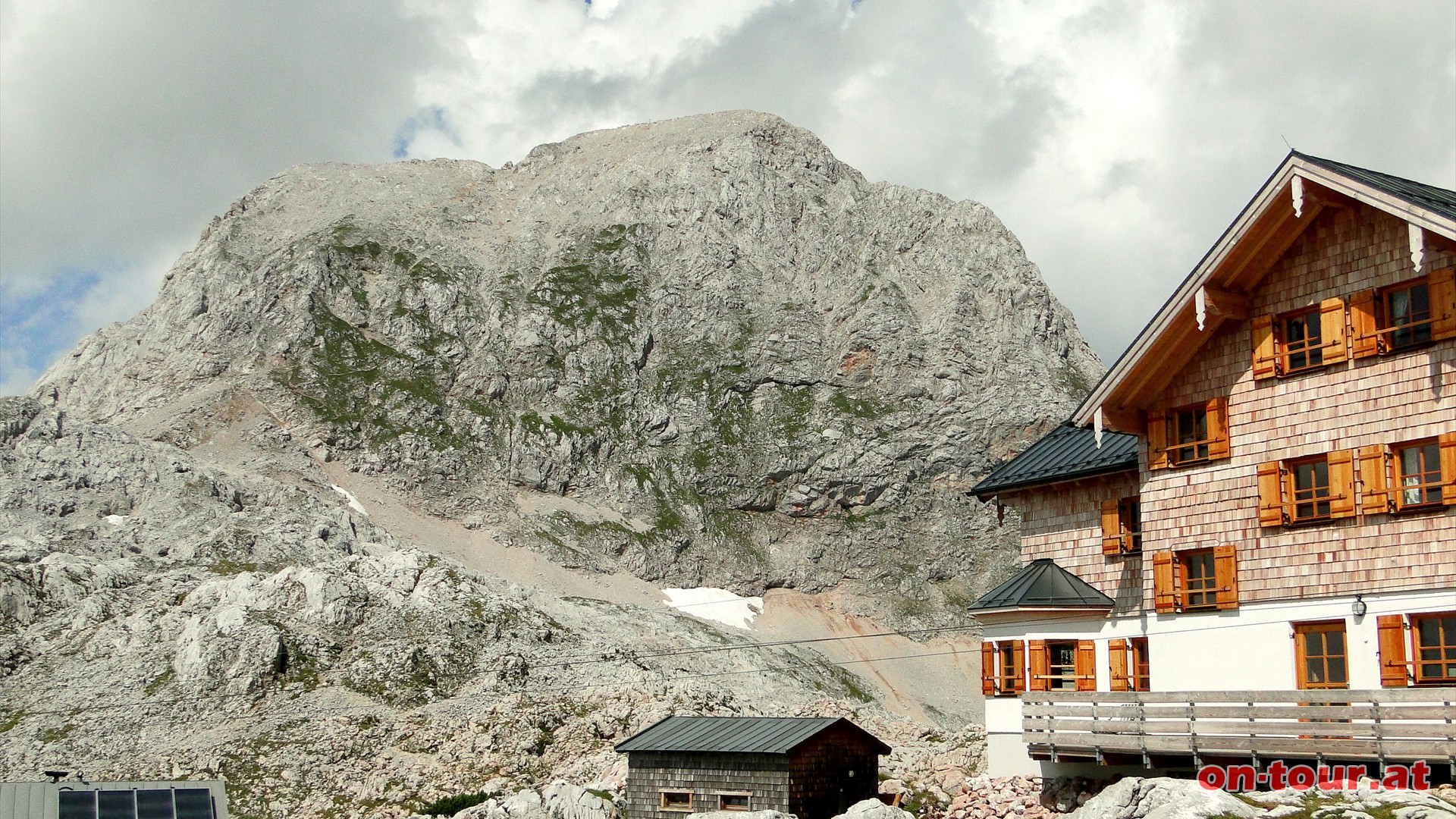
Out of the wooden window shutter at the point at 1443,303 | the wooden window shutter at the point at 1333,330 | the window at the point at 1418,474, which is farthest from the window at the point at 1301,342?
the window at the point at 1418,474

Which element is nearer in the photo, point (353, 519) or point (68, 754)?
point (68, 754)

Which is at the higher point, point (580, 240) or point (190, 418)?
point (580, 240)

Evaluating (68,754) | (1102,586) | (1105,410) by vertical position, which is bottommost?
(68,754)

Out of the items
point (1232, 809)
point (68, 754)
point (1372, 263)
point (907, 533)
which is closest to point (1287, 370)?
point (1372, 263)

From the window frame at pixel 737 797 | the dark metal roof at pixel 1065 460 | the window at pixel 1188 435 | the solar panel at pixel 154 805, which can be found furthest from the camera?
the window frame at pixel 737 797

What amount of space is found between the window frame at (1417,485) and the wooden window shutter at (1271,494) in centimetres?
247

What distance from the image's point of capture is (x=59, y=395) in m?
164

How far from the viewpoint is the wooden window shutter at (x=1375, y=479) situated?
2644cm

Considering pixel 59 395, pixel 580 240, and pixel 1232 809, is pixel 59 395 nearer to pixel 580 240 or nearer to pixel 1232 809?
pixel 580 240

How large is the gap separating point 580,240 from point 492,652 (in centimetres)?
11069

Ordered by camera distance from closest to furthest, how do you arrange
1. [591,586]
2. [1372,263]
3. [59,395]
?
[1372,263]
[591,586]
[59,395]

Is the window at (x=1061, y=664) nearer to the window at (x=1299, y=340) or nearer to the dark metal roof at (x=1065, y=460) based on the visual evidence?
the dark metal roof at (x=1065, y=460)

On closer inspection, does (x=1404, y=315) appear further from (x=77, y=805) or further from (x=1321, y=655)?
(x=77, y=805)

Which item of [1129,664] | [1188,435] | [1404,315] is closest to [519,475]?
[1129,664]
